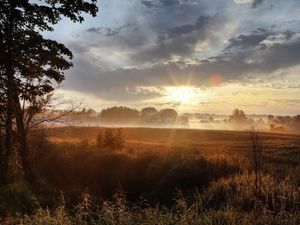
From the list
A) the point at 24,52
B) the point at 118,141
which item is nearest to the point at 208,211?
the point at 24,52

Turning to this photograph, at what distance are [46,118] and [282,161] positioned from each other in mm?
15687

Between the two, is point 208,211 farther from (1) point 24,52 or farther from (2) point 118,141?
(2) point 118,141

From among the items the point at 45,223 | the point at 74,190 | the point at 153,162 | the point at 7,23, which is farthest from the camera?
the point at 153,162

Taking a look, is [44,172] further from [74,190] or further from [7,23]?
[7,23]

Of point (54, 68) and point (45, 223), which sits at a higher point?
point (54, 68)

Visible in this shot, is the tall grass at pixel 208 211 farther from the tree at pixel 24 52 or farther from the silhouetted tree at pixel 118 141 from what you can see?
the silhouetted tree at pixel 118 141

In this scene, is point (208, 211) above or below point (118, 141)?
below

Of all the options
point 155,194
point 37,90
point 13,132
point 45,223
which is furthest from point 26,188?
point 45,223

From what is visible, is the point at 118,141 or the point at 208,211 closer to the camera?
the point at 208,211

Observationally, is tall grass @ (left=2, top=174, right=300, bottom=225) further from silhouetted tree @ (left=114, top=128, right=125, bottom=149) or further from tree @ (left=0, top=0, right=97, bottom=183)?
silhouetted tree @ (left=114, top=128, right=125, bottom=149)

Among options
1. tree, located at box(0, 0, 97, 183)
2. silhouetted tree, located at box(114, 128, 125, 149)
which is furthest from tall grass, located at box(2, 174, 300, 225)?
silhouetted tree, located at box(114, 128, 125, 149)

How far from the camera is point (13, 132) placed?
20562mm

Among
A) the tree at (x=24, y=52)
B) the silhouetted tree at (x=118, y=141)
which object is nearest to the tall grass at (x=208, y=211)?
the tree at (x=24, y=52)

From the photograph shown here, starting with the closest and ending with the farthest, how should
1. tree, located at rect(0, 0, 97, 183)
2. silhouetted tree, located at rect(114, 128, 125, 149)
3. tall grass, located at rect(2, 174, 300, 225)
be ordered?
tall grass, located at rect(2, 174, 300, 225) → tree, located at rect(0, 0, 97, 183) → silhouetted tree, located at rect(114, 128, 125, 149)
